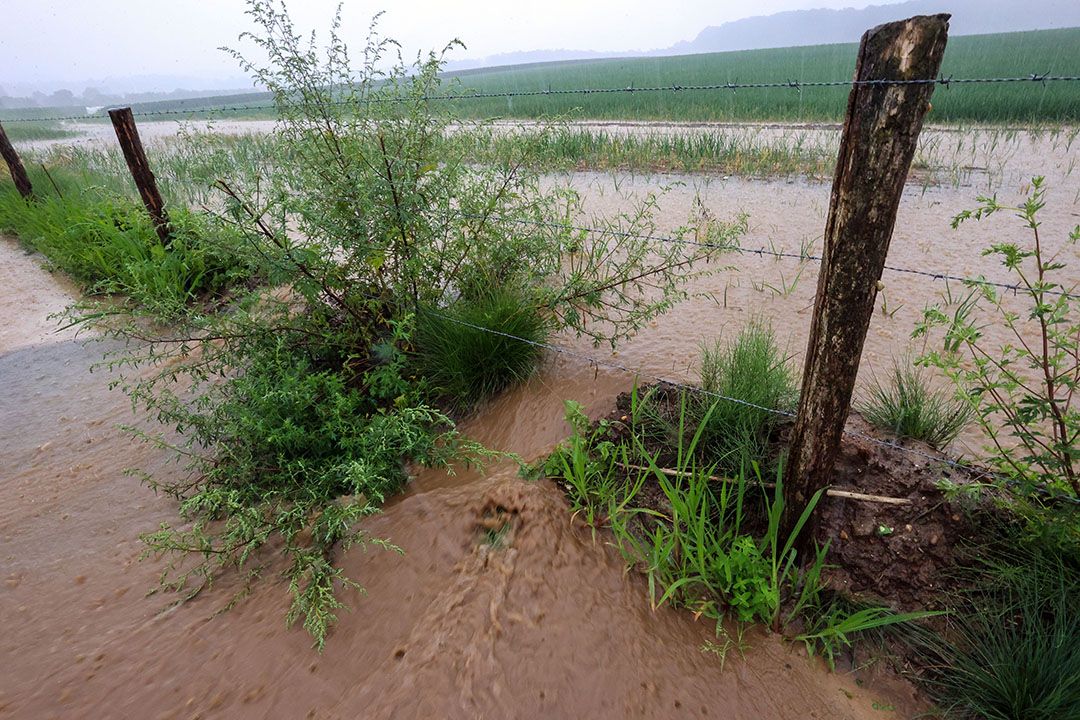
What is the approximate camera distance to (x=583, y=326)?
10.3 feet

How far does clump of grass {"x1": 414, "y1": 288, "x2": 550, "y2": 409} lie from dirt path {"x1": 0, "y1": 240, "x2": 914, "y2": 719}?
60 cm

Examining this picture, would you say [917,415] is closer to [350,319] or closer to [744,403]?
[744,403]

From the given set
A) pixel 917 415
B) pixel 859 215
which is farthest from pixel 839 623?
pixel 859 215

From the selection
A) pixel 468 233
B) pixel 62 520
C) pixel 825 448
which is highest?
pixel 468 233

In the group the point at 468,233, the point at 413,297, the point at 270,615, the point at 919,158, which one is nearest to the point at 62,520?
the point at 270,615

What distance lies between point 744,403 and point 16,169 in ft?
25.9

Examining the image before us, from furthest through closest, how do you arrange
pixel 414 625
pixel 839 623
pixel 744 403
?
pixel 744 403 → pixel 414 625 → pixel 839 623

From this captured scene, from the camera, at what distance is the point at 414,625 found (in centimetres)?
178

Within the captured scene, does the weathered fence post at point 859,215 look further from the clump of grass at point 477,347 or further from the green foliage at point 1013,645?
the clump of grass at point 477,347

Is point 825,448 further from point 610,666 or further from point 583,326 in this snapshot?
point 583,326

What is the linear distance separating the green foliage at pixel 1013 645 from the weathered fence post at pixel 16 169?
8.54m

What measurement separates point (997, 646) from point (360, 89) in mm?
3172

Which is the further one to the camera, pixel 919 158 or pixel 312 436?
pixel 919 158

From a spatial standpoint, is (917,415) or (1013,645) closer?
(1013,645)
